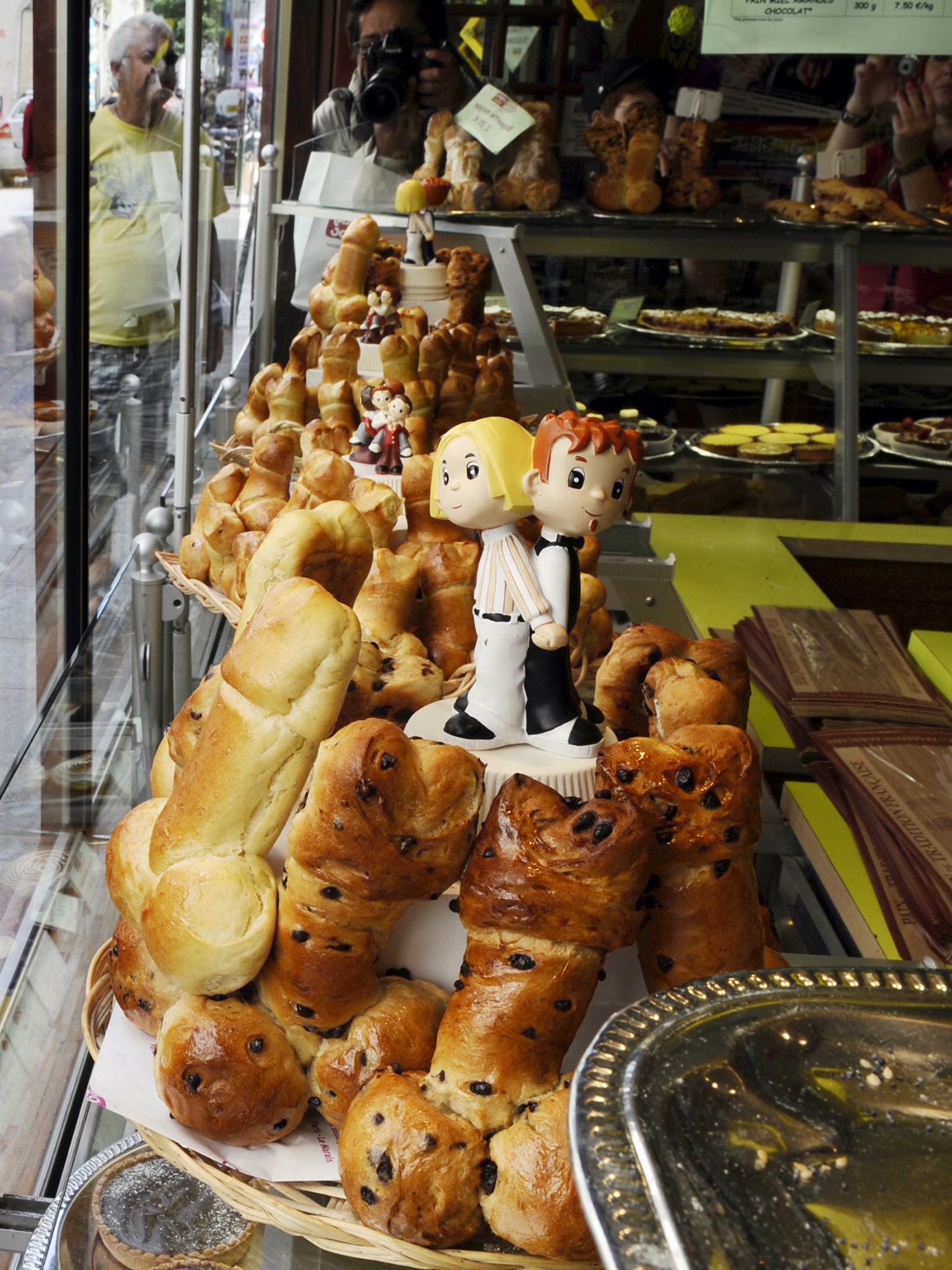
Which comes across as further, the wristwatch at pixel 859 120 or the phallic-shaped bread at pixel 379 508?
the wristwatch at pixel 859 120

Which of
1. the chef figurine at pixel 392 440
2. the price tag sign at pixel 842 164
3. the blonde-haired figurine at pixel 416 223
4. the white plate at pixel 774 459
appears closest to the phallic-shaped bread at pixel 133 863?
the chef figurine at pixel 392 440

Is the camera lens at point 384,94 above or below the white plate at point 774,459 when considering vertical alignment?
above

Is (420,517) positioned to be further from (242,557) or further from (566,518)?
(566,518)

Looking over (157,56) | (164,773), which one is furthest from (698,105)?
(164,773)

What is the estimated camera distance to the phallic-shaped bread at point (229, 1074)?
2.16 ft

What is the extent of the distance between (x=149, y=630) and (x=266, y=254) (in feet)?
5.66

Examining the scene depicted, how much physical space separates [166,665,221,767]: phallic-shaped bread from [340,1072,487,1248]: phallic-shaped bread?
0.94ft

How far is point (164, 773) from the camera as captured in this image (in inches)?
33.4

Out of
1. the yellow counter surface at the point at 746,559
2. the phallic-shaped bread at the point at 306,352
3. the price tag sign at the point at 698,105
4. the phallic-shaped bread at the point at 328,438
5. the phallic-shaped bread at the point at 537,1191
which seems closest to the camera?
the phallic-shaped bread at the point at 537,1191

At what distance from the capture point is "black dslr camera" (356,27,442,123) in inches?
114

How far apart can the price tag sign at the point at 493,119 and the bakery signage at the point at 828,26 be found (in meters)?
1.03

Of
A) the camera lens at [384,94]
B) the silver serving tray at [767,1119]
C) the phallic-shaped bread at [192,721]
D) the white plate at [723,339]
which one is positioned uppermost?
the camera lens at [384,94]

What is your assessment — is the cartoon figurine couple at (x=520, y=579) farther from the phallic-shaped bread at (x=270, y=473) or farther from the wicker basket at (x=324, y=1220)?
the phallic-shaped bread at (x=270, y=473)

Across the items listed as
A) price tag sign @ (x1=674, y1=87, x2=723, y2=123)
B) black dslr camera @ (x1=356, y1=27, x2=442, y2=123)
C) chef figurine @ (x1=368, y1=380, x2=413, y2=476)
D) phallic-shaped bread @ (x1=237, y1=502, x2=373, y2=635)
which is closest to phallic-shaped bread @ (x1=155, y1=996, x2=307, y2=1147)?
phallic-shaped bread @ (x1=237, y1=502, x2=373, y2=635)
